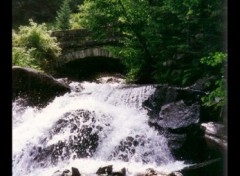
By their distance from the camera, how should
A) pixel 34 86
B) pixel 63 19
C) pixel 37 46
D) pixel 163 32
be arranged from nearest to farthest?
1. pixel 34 86
2. pixel 163 32
3. pixel 37 46
4. pixel 63 19

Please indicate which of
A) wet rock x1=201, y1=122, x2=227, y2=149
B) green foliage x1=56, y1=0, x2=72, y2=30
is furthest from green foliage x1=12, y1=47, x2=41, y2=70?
wet rock x1=201, y1=122, x2=227, y2=149

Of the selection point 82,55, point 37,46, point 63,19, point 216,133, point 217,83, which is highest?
point 63,19

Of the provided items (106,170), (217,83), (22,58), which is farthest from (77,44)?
(217,83)

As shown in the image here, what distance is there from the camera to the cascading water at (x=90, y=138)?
30.8 ft

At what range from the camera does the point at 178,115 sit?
9992mm

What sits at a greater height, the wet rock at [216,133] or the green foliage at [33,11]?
the green foliage at [33,11]

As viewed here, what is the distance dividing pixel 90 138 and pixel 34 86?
12.3ft

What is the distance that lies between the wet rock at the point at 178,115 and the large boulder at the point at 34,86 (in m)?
4.46

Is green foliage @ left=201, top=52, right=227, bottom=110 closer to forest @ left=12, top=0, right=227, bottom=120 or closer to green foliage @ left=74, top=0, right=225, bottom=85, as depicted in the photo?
forest @ left=12, top=0, right=227, bottom=120

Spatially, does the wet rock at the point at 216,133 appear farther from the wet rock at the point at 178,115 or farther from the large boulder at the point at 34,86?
the large boulder at the point at 34,86

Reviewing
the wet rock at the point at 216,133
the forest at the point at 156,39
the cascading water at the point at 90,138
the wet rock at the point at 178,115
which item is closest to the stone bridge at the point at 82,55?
the forest at the point at 156,39

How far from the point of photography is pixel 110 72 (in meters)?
21.5

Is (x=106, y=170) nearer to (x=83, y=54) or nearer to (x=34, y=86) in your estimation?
(x=34, y=86)
